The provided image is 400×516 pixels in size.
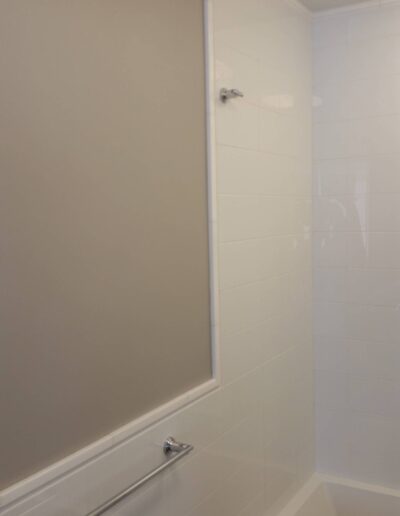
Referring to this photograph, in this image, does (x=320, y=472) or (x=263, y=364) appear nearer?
(x=263, y=364)

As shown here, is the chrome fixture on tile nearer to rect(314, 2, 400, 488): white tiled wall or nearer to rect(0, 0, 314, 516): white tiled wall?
rect(0, 0, 314, 516): white tiled wall

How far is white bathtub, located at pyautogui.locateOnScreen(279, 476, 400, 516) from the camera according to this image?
234 centimetres

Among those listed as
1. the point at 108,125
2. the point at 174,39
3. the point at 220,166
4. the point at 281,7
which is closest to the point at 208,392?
the point at 220,166

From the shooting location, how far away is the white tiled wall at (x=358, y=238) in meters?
2.29

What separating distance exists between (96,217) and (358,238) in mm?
1497

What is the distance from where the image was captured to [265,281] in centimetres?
204

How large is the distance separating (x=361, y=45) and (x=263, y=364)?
145cm

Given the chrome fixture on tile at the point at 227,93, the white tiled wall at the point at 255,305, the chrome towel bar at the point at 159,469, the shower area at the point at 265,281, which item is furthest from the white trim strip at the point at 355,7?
the chrome towel bar at the point at 159,469

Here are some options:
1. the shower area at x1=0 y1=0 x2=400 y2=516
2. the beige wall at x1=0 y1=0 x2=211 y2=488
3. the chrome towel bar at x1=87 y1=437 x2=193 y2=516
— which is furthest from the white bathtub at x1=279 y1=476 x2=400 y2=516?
the beige wall at x1=0 y1=0 x2=211 y2=488

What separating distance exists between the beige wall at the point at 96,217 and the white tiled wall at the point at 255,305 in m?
0.13

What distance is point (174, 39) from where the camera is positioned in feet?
4.91

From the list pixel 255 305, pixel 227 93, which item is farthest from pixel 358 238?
pixel 227 93

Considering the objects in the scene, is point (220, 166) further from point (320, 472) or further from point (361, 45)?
point (320, 472)

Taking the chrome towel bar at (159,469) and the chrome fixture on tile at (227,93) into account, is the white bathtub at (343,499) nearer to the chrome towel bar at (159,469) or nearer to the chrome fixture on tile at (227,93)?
the chrome towel bar at (159,469)
